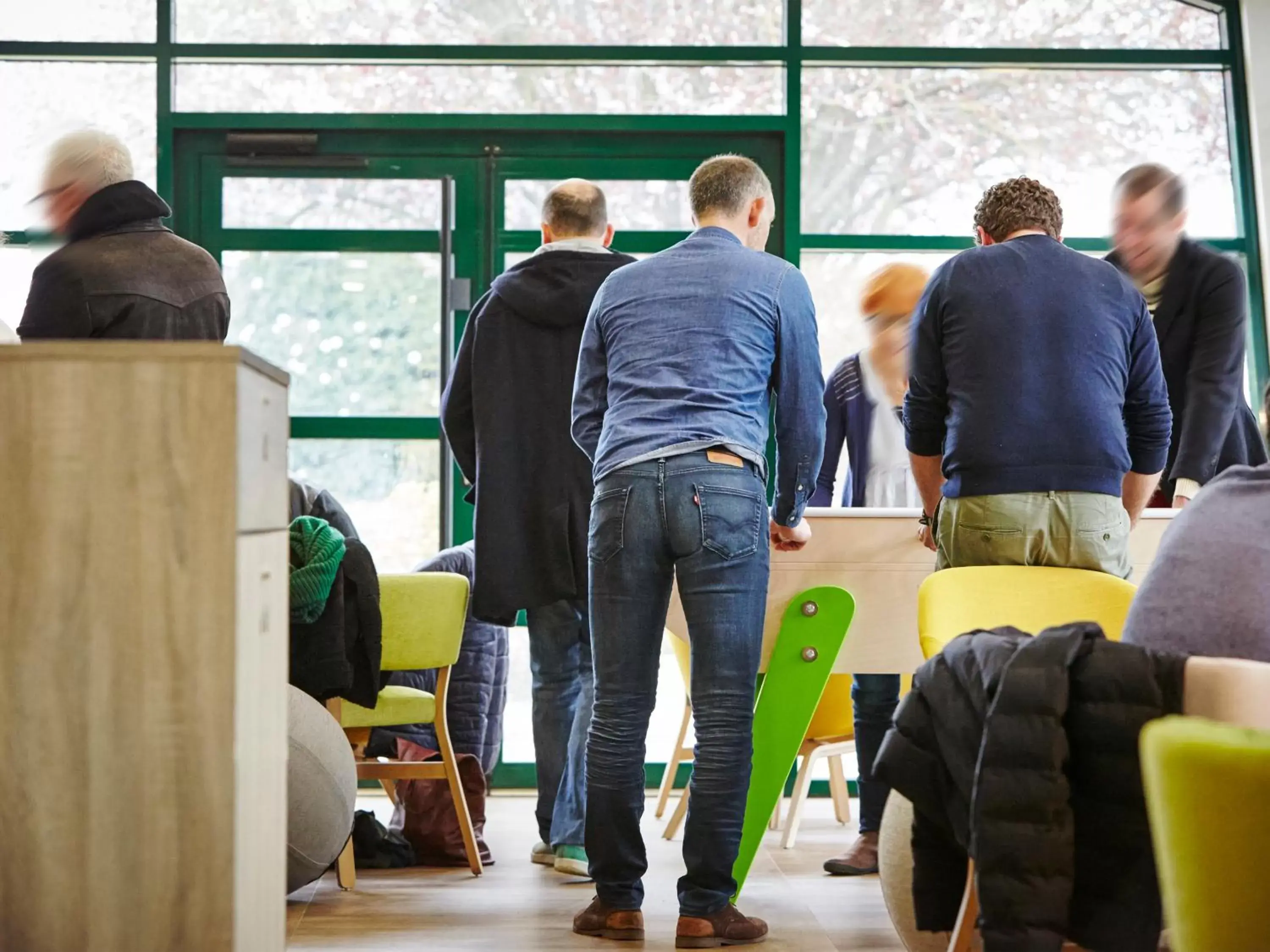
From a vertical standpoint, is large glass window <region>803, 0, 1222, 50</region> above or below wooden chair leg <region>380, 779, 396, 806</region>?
above

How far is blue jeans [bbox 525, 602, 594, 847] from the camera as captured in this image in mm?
3711

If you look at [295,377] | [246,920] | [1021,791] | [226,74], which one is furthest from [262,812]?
[226,74]

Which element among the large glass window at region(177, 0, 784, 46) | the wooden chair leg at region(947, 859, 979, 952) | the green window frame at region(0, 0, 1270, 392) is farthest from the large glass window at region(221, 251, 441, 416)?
the wooden chair leg at region(947, 859, 979, 952)

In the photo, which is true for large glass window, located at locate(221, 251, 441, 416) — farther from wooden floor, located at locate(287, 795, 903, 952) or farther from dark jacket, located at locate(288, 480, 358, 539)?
wooden floor, located at locate(287, 795, 903, 952)

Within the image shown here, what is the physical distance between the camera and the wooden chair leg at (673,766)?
4.61m

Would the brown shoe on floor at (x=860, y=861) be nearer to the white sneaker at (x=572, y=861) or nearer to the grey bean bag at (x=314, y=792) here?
the white sneaker at (x=572, y=861)

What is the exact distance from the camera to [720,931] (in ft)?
9.46

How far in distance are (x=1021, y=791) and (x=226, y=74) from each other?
15.1ft

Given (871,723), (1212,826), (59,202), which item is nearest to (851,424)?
(871,723)

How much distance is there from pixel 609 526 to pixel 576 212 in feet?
3.83

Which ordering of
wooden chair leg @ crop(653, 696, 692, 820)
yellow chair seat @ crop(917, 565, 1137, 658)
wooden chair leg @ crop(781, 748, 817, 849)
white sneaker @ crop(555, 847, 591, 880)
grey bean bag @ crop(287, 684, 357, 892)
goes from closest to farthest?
yellow chair seat @ crop(917, 565, 1137, 658)
grey bean bag @ crop(287, 684, 357, 892)
white sneaker @ crop(555, 847, 591, 880)
wooden chair leg @ crop(781, 748, 817, 849)
wooden chair leg @ crop(653, 696, 692, 820)

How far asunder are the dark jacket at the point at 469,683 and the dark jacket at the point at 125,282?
1420mm

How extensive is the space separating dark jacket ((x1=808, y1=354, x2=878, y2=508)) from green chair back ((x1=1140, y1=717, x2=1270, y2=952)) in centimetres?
282

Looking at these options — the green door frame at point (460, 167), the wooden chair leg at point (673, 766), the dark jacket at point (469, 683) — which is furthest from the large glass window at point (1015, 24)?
the wooden chair leg at point (673, 766)
